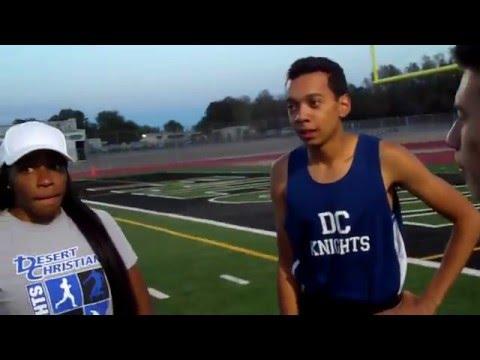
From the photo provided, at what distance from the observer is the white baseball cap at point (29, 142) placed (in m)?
1.29

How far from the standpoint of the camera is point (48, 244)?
1.29 m

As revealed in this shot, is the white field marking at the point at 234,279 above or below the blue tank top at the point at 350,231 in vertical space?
below

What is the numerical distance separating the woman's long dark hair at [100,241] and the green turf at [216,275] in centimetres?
136

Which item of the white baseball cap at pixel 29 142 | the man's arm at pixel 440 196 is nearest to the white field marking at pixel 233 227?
the white baseball cap at pixel 29 142

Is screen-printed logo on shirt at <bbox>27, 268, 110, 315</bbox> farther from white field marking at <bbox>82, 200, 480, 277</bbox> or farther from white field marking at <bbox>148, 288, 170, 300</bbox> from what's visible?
white field marking at <bbox>148, 288, 170, 300</bbox>

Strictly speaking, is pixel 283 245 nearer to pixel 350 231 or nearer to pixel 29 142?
pixel 350 231

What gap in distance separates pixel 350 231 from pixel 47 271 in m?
0.66

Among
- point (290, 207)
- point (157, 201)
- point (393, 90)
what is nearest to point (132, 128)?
point (393, 90)

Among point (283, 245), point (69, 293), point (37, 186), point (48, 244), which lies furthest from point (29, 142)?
point (283, 245)

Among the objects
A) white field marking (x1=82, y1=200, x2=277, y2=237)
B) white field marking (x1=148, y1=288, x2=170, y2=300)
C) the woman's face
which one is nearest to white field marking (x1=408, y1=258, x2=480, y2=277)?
white field marking (x1=82, y1=200, x2=277, y2=237)

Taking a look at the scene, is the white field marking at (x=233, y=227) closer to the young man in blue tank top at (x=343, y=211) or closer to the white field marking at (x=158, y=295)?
the white field marking at (x=158, y=295)

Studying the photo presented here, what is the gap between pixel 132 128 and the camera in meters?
3.10

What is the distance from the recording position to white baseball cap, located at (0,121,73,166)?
1.29 m

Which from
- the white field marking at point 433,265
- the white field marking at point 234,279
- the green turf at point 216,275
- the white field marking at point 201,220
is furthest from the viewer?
the white field marking at point 201,220
